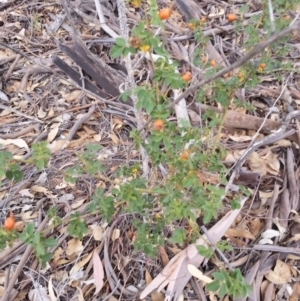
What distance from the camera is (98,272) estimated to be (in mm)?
1466

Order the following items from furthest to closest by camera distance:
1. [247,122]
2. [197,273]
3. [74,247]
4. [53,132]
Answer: [53,132], [247,122], [74,247], [197,273]

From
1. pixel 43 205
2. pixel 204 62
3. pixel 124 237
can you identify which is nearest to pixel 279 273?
pixel 124 237

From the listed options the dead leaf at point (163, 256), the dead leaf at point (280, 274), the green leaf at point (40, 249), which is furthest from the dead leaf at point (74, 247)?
the dead leaf at point (280, 274)

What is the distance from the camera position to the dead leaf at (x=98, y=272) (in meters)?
1.43

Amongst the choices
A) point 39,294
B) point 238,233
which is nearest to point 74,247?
point 39,294

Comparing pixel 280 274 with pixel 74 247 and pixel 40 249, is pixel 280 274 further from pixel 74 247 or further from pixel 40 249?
pixel 40 249

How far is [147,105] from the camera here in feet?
3.32

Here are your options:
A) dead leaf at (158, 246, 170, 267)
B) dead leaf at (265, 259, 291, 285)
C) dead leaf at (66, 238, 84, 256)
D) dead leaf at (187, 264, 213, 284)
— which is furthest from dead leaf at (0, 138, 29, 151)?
dead leaf at (265, 259, 291, 285)

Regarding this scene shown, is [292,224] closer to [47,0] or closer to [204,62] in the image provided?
[204,62]

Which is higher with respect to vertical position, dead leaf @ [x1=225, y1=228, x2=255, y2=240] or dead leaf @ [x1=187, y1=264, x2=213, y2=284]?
dead leaf @ [x1=187, y1=264, x2=213, y2=284]

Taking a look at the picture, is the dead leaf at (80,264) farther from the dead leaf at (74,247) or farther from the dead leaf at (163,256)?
the dead leaf at (163,256)

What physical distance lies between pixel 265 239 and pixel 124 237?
0.49m

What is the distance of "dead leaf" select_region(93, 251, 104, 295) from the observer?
1.43 metres

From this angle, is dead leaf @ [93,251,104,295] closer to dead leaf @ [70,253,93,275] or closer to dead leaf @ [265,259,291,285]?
dead leaf @ [70,253,93,275]
